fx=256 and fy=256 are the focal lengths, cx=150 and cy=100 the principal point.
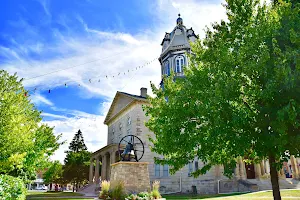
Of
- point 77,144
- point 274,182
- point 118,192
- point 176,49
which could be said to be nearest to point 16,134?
point 118,192

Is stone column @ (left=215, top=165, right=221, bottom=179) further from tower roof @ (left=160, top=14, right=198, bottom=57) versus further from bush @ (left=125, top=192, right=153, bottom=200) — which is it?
tower roof @ (left=160, top=14, right=198, bottom=57)

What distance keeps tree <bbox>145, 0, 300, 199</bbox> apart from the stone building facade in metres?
7.06

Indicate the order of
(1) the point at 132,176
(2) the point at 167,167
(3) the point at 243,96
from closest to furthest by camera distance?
(3) the point at 243,96 → (1) the point at 132,176 → (2) the point at 167,167

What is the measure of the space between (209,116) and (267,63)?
2597mm

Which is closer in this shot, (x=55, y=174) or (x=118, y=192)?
(x=118, y=192)

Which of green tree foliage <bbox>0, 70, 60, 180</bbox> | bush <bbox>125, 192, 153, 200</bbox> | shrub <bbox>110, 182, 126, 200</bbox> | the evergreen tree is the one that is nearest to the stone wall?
shrub <bbox>110, 182, 126, 200</bbox>

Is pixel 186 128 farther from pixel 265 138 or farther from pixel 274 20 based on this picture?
pixel 274 20

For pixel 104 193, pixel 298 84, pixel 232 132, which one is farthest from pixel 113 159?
pixel 298 84

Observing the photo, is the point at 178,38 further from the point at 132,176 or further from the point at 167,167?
the point at 132,176

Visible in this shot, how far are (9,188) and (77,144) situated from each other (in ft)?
150

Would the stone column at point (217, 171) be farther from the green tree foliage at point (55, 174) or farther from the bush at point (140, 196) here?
the green tree foliage at point (55, 174)

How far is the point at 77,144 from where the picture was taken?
55531mm

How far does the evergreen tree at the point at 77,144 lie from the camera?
54.9 meters

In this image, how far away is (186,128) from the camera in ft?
31.6
